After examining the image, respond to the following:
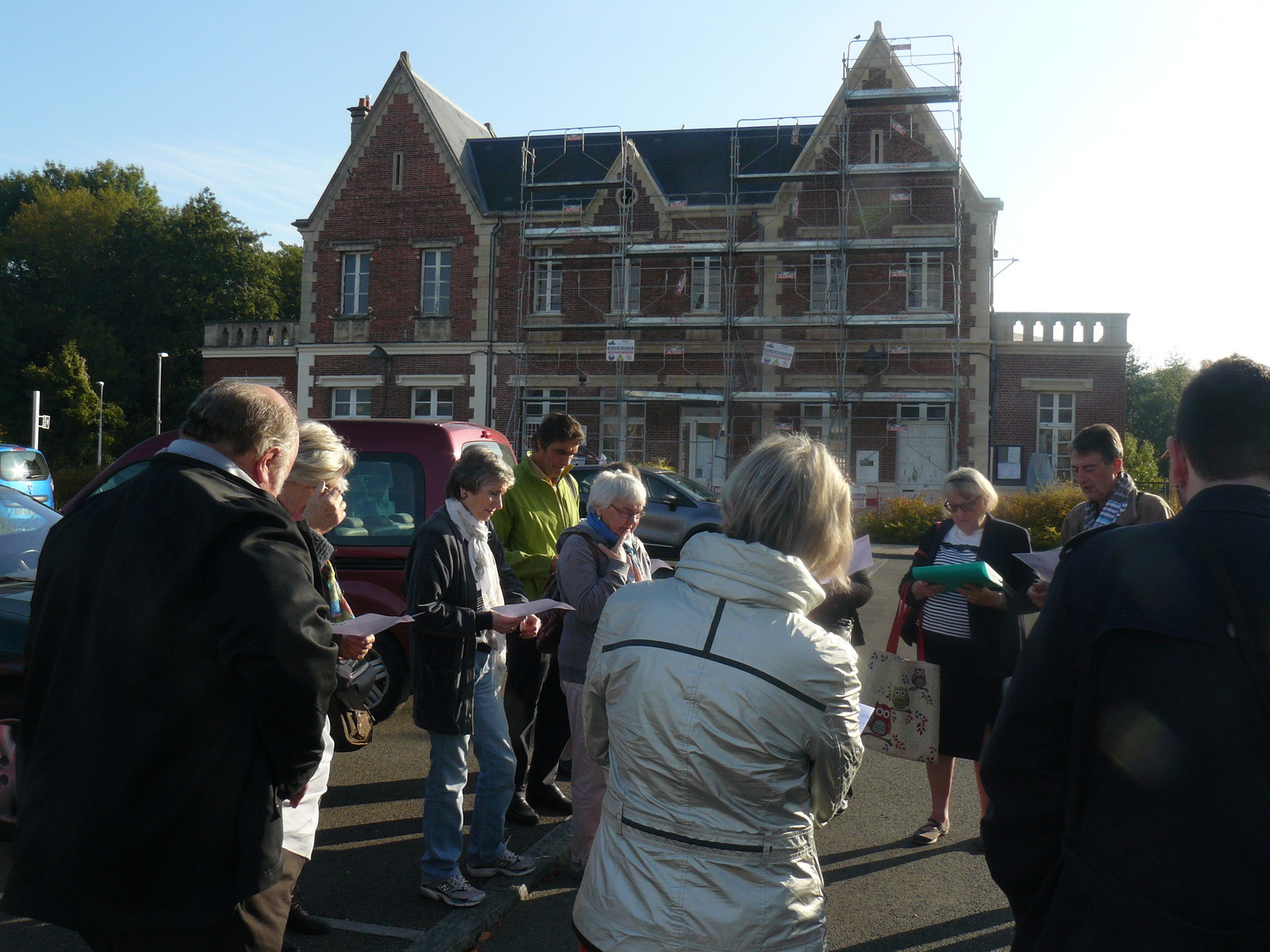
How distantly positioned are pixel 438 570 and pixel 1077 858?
9.14 ft

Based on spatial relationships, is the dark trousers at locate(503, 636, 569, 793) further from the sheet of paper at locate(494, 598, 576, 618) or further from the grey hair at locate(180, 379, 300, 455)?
the grey hair at locate(180, 379, 300, 455)

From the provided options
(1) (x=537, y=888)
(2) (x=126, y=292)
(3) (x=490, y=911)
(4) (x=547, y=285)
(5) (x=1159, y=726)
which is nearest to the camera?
(5) (x=1159, y=726)

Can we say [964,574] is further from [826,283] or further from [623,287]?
[623,287]

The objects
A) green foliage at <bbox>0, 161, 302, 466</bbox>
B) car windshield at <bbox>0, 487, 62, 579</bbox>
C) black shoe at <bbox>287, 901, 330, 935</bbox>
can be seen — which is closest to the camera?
black shoe at <bbox>287, 901, 330, 935</bbox>

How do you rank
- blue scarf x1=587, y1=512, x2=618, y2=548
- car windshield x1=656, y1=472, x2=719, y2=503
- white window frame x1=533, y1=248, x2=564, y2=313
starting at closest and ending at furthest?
blue scarf x1=587, y1=512, x2=618, y2=548
car windshield x1=656, y1=472, x2=719, y2=503
white window frame x1=533, y1=248, x2=564, y2=313

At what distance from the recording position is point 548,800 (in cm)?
557

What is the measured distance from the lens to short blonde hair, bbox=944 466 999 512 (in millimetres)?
4961

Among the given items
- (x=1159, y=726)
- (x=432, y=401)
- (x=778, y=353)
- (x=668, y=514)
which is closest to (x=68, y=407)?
(x=432, y=401)

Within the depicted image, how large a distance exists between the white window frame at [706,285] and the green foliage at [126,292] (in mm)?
29759

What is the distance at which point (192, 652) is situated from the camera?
2.06 m

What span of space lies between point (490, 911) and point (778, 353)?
2397 centimetres

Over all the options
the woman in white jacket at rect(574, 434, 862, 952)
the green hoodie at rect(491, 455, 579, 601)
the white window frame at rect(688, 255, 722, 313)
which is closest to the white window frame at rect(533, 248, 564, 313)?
the white window frame at rect(688, 255, 722, 313)

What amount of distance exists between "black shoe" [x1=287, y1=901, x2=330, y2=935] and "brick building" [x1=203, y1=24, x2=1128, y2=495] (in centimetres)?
2412

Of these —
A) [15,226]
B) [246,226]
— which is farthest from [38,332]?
[246,226]
